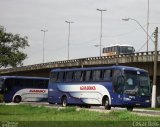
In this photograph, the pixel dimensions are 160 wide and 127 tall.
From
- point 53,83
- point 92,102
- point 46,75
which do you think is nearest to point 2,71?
point 46,75

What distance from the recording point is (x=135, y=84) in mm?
36656

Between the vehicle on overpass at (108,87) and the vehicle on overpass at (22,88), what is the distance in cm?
1439

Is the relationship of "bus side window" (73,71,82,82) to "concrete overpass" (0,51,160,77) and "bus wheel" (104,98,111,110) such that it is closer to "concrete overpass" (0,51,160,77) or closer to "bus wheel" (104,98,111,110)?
"bus wheel" (104,98,111,110)

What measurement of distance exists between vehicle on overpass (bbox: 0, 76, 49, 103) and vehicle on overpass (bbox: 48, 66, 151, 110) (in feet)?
47.2

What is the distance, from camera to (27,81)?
58.6m

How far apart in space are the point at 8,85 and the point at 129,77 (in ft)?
78.4

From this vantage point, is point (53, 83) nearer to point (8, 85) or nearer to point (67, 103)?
point (67, 103)

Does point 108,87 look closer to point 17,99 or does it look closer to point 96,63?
point 17,99

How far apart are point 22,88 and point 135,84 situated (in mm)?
24055

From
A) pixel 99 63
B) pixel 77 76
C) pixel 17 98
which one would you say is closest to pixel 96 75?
pixel 77 76

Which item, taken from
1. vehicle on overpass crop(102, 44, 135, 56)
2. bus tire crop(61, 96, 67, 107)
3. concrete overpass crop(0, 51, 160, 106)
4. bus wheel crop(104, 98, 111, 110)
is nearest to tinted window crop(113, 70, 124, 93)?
bus wheel crop(104, 98, 111, 110)

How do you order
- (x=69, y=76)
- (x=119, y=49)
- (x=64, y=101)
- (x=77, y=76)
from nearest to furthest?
(x=77, y=76) < (x=69, y=76) < (x=64, y=101) < (x=119, y=49)

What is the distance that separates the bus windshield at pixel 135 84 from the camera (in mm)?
36406

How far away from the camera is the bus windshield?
119ft
